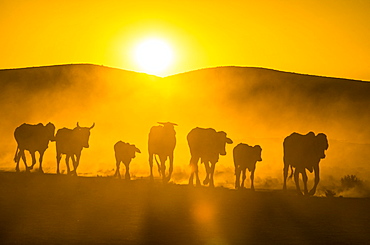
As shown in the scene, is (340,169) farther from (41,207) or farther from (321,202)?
(41,207)

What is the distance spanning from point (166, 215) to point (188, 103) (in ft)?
227

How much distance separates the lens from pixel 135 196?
21.8 meters

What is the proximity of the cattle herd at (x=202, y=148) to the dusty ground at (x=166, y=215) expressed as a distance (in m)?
2.92

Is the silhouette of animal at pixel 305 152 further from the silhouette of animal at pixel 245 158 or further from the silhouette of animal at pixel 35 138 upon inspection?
the silhouette of animal at pixel 35 138

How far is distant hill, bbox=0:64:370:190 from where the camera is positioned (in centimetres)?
7181

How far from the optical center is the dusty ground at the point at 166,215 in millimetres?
14812

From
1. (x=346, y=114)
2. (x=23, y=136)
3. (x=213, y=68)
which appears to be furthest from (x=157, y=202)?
(x=213, y=68)

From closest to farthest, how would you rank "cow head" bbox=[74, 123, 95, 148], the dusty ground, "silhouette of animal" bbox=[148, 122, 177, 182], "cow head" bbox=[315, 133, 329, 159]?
the dusty ground
"cow head" bbox=[315, 133, 329, 159]
"silhouette of animal" bbox=[148, 122, 177, 182]
"cow head" bbox=[74, 123, 95, 148]

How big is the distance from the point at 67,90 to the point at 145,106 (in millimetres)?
10065

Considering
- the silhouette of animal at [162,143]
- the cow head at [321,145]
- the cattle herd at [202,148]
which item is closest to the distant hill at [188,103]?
the cattle herd at [202,148]

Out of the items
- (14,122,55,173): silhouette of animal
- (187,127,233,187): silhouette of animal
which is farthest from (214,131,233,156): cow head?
(14,122,55,173): silhouette of animal

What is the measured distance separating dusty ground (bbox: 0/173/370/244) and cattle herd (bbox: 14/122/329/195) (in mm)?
2924

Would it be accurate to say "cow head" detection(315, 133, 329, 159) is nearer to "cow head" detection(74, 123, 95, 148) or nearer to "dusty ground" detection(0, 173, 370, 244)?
"dusty ground" detection(0, 173, 370, 244)

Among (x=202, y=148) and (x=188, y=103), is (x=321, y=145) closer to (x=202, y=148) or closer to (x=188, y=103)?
(x=202, y=148)
